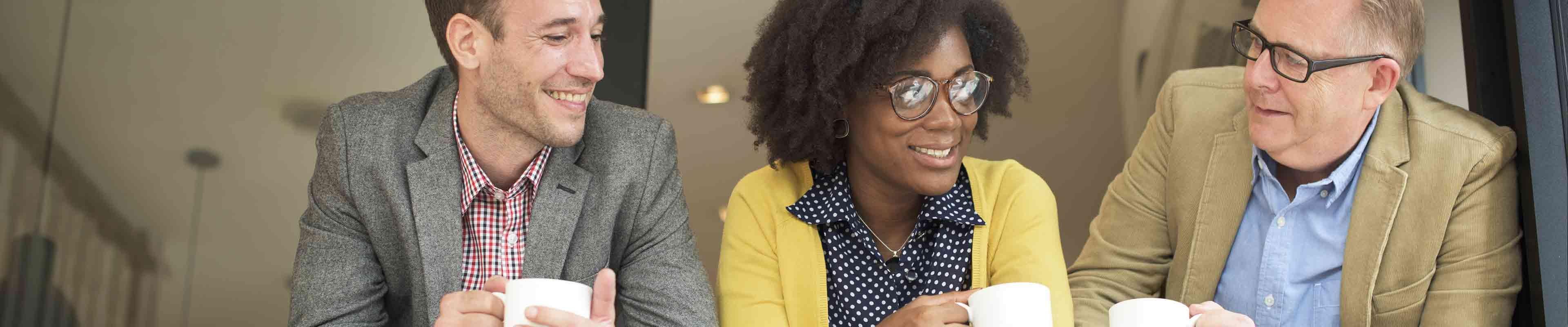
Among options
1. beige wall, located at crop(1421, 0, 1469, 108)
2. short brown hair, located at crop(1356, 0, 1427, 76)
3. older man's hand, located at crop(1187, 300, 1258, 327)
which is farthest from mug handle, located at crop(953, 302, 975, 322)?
beige wall, located at crop(1421, 0, 1469, 108)

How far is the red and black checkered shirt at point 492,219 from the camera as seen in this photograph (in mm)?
2064

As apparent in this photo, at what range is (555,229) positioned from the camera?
2.03 m

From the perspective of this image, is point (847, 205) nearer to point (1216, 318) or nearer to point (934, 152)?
point (934, 152)

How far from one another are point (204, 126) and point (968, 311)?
2.10 meters

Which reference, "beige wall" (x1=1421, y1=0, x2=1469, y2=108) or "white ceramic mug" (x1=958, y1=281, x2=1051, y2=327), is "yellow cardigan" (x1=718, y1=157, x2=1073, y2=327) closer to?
"white ceramic mug" (x1=958, y1=281, x2=1051, y2=327)

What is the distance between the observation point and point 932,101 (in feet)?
7.04

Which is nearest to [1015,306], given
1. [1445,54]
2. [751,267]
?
[751,267]

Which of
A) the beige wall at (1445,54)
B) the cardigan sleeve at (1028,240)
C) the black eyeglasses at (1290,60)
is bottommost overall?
the cardigan sleeve at (1028,240)

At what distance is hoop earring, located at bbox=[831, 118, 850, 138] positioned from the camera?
7.55 ft

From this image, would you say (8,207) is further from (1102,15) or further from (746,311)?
(1102,15)

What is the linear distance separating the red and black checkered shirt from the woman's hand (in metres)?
0.63

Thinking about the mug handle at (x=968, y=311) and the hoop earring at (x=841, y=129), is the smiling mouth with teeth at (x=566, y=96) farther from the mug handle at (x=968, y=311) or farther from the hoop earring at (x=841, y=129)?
the mug handle at (x=968, y=311)

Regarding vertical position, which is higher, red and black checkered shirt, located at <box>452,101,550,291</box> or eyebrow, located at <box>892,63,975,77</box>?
eyebrow, located at <box>892,63,975,77</box>

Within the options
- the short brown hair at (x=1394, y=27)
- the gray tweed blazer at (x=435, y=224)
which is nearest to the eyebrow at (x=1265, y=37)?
the short brown hair at (x=1394, y=27)
